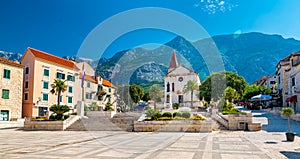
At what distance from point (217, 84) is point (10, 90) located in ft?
132

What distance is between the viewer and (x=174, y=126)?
21250 millimetres

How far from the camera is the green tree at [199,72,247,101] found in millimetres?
53325

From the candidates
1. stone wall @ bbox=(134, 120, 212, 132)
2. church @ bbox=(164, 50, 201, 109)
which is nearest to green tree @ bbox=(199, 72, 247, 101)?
church @ bbox=(164, 50, 201, 109)

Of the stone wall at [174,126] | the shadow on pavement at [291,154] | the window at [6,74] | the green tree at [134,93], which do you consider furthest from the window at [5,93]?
the shadow on pavement at [291,154]

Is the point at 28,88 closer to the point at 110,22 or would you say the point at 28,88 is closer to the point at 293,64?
the point at 110,22

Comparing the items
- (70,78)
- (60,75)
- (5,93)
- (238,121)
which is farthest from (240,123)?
(70,78)

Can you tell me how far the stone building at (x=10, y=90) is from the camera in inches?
1266

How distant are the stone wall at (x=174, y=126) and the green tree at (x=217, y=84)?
3171 centimetres

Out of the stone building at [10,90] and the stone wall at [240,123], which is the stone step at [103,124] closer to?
the stone wall at [240,123]

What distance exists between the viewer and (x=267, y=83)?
3206 inches

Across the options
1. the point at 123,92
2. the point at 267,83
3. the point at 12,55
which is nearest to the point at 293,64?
the point at 123,92

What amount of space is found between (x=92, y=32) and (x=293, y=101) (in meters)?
30.4

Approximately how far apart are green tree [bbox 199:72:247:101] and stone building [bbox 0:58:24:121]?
36590mm

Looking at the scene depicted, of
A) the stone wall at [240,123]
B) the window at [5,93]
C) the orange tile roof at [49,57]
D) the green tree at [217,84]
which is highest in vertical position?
the orange tile roof at [49,57]
